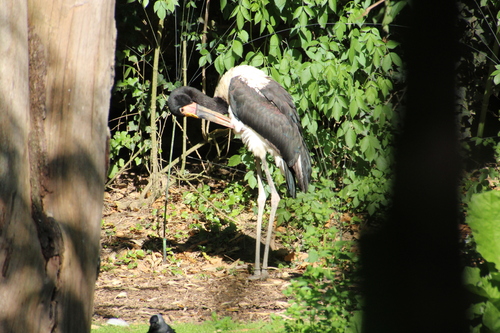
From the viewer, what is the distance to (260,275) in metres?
5.50

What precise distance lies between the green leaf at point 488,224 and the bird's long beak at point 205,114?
175 inches

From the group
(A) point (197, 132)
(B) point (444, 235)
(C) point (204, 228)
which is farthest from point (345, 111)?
(B) point (444, 235)

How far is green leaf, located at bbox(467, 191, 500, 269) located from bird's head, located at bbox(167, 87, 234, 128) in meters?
4.53

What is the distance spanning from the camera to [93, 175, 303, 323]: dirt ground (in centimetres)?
464

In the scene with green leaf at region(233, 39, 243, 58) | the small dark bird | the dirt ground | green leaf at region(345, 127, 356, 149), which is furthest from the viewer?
green leaf at region(233, 39, 243, 58)

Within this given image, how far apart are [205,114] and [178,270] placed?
5.03 ft

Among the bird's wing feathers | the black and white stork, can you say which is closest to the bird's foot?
the black and white stork

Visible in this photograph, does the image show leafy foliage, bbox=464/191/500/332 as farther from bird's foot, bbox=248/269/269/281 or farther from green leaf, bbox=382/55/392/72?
bird's foot, bbox=248/269/269/281

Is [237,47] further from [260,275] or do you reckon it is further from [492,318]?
[492,318]

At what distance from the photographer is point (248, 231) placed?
22.1 ft

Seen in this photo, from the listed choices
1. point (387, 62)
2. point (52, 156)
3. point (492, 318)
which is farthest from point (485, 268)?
point (387, 62)

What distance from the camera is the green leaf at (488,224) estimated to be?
1.33 meters

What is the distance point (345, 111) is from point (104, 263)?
2770 millimetres

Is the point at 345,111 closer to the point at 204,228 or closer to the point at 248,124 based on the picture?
the point at 248,124
